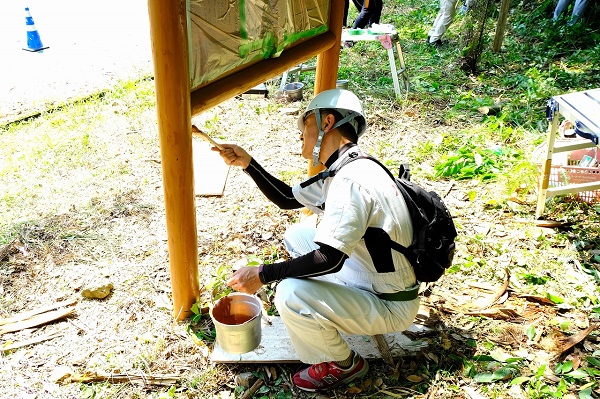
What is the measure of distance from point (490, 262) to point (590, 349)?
0.97 m

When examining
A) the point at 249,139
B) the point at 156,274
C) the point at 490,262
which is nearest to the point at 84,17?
Result: the point at 249,139

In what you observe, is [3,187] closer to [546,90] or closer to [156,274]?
[156,274]

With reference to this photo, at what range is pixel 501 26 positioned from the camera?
839 centimetres

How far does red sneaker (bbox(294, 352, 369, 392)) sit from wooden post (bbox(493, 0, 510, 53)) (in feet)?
23.8

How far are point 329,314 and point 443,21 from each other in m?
7.94

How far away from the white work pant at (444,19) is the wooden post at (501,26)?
943mm

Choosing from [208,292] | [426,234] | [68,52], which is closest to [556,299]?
[426,234]

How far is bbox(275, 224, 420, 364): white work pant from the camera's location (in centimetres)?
260

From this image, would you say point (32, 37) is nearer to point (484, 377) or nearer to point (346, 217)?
point (346, 217)

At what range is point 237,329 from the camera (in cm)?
277

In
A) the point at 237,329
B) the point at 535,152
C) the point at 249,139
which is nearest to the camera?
the point at 237,329

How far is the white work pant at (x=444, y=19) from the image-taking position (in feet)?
30.0

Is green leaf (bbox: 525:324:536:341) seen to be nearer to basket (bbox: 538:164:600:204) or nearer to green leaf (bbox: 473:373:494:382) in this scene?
green leaf (bbox: 473:373:494:382)

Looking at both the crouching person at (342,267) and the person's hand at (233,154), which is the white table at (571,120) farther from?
the person's hand at (233,154)
